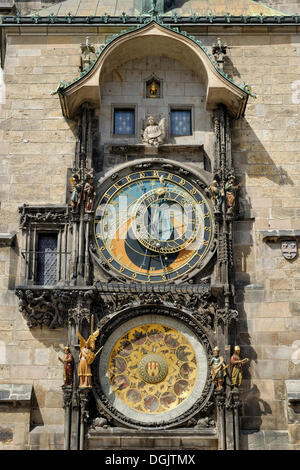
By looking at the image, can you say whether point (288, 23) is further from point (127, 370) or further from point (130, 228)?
point (127, 370)

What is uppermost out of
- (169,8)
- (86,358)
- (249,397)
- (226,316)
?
(169,8)

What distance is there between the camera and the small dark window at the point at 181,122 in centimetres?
1645

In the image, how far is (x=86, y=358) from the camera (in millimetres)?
14539

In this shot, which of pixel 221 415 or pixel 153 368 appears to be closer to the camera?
pixel 221 415

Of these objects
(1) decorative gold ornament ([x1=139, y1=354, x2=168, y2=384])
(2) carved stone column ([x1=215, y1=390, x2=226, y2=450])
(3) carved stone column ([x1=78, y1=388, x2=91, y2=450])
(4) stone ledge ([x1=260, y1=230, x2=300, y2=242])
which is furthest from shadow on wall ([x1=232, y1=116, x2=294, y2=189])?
(3) carved stone column ([x1=78, y1=388, x2=91, y2=450])

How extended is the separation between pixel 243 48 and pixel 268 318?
16.0 ft

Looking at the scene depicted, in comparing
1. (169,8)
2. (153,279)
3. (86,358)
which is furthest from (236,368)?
(169,8)

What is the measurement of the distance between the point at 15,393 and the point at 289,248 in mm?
4872

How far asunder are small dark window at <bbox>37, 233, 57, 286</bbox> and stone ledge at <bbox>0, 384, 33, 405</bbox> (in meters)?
1.73

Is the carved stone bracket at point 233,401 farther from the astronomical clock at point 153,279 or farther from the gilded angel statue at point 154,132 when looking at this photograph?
the gilded angel statue at point 154,132

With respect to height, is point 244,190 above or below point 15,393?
above

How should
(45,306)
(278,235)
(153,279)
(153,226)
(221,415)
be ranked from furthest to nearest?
(153,226)
(278,235)
(153,279)
(45,306)
(221,415)

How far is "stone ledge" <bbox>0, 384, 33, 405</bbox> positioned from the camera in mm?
14594

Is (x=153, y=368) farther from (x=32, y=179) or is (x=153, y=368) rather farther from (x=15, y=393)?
(x=32, y=179)
